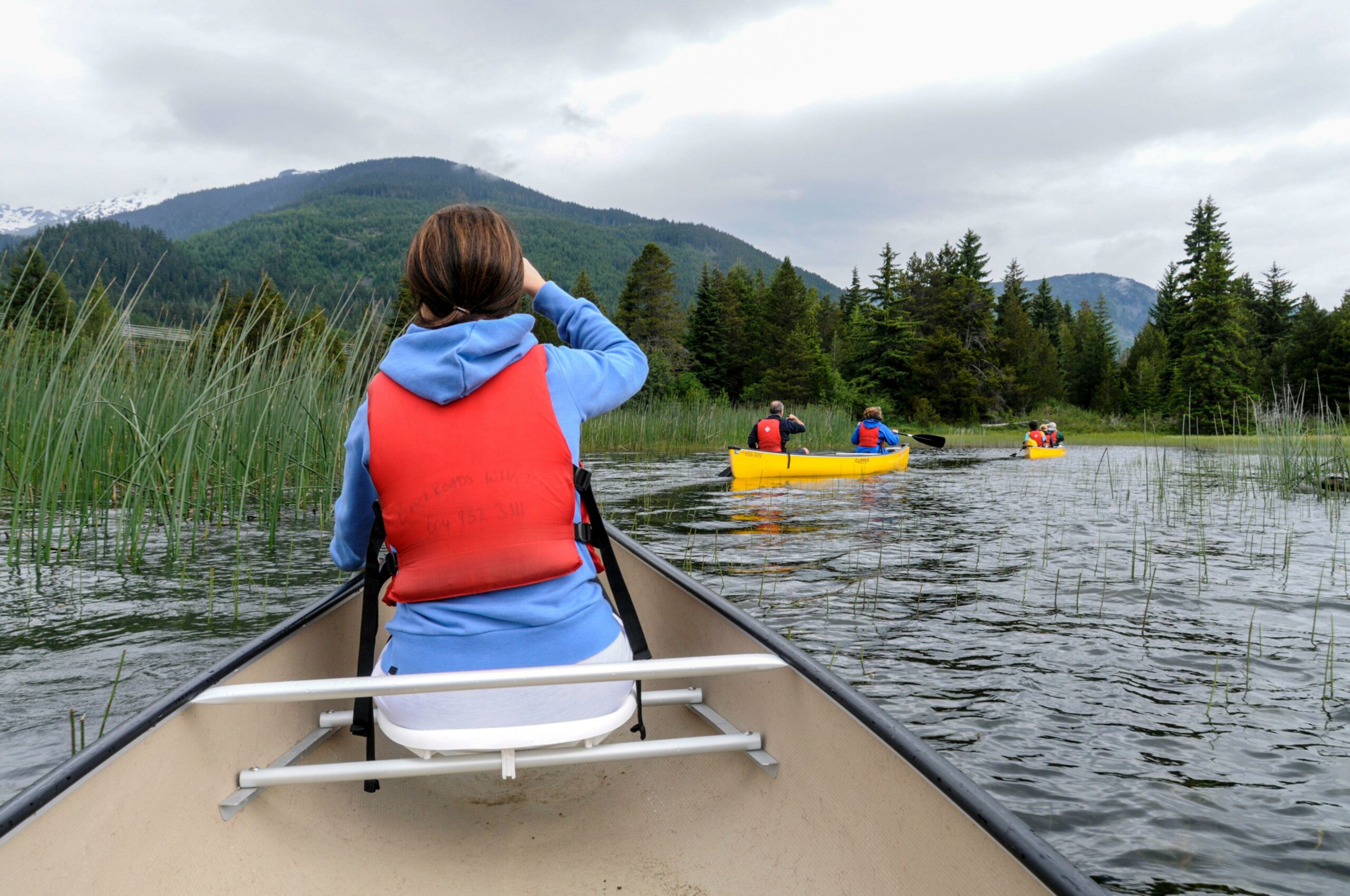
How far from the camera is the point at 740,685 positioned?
225cm

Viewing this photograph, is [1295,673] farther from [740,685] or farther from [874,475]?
[874,475]

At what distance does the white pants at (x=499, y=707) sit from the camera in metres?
1.72

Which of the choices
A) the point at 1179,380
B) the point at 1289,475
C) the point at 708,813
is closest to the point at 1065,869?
the point at 708,813

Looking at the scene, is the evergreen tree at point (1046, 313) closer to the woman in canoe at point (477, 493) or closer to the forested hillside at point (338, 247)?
the forested hillside at point (338, 247)

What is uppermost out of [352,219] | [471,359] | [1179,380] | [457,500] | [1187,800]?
[352,219]

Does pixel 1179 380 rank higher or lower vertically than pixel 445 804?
higher

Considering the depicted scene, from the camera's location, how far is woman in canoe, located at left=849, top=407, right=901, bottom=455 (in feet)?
49.7

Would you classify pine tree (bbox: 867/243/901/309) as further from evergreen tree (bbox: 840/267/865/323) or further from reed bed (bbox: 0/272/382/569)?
reed bed (bbox: 0/272/382/569)

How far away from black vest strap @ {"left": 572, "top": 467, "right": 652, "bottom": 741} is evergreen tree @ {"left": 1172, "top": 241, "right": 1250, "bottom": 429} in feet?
131

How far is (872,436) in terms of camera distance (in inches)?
596

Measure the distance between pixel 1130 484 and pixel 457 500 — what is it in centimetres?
1245

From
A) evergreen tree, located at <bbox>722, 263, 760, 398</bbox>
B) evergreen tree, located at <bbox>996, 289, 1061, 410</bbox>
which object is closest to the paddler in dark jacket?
evergreen tree, located at <bbox>996, 289, 1061, 410</bbox>

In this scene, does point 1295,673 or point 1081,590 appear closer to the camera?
point 1295,673

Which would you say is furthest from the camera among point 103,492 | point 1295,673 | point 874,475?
point 874,475
